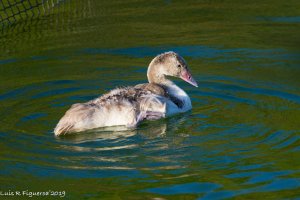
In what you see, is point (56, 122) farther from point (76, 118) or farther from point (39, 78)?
point (39, 78)

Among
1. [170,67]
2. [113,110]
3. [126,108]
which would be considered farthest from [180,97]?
[113,110]

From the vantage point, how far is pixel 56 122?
8.90m

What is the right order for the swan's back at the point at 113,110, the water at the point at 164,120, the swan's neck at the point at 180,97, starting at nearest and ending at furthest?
1. the water at the point at 164,120
2. the swan's back at the point at 113,110
3. the swan's neck at the point at 180,97

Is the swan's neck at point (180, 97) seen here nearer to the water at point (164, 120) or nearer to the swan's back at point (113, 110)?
the water at point (164, 120)

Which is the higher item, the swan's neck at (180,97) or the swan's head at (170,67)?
the swan's head at (170,67)

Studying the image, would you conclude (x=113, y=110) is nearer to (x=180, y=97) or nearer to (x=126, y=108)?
(x=126, y=108)

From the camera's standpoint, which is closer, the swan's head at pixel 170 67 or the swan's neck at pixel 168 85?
the swan's neck at pixel 168 85

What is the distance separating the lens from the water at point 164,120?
7.18 m

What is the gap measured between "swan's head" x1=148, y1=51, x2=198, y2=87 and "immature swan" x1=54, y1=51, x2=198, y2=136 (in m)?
0.24

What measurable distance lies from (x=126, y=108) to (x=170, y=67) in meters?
1.27

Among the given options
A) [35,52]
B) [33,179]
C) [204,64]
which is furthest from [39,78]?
[33,179]

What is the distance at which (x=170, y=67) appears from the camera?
9836 mm

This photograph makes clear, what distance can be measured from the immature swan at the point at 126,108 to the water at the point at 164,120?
0.40 feet

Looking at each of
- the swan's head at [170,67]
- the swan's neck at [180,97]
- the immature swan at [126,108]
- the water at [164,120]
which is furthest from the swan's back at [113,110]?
the swan's head at [170,67]
